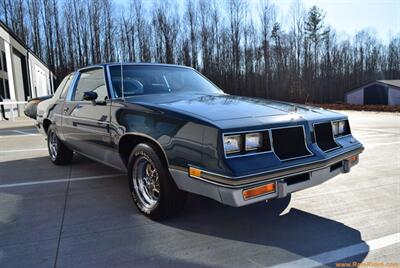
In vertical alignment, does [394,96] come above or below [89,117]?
below

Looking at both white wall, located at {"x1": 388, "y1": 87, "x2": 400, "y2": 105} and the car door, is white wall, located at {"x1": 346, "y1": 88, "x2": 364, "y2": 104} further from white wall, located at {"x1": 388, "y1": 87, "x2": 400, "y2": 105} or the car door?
the car door

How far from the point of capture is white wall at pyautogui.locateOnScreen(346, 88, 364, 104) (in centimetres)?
4667

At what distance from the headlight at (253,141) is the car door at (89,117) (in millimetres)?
1863

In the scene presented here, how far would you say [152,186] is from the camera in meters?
3.49

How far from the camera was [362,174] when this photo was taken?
5.15 metres

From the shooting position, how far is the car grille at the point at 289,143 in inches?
113

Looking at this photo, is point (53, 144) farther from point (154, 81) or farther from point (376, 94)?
point (376, 94)

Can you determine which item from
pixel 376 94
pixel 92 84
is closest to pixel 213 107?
pixel 92 84

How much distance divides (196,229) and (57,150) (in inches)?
146

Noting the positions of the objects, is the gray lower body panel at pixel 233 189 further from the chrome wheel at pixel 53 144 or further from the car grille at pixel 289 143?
the chrome wheel at pixel 53 144

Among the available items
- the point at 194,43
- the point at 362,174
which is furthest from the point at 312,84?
the point at 362,174

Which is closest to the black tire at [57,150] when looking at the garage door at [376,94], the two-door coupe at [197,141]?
the two-door coupe at [197,141]

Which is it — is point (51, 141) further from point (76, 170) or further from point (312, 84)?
point (312, 84)

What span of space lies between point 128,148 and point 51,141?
10.1 ft
